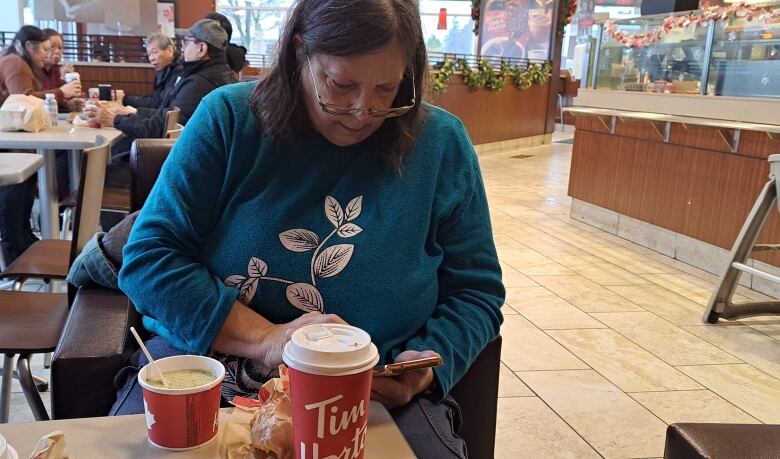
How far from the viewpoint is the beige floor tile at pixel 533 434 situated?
7.14 feet

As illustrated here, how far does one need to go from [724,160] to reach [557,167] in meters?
4.60

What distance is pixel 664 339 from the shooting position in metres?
3.14

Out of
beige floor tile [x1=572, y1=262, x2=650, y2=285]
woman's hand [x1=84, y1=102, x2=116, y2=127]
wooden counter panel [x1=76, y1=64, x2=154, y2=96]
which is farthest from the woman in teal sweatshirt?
wooden counter panel [x1=76, y1=64, x2=154, y2=96]

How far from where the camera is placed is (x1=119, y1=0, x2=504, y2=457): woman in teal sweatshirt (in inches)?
45.3

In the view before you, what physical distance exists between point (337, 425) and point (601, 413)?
198 cm

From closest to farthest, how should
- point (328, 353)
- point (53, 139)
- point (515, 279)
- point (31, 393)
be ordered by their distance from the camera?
point (328, 353) < point (31, 393) < point (53, 139) < point (515, 279)

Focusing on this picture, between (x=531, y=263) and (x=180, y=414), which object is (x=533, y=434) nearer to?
(x=180, y=414)

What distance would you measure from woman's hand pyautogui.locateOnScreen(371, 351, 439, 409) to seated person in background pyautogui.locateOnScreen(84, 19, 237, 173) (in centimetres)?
301

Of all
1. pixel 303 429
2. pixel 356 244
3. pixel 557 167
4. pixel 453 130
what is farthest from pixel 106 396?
pixel 557 167

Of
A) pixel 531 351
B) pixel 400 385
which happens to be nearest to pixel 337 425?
pixel 400 385

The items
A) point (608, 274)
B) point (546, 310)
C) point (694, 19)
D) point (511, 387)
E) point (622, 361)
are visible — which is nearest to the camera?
point (511, 387)

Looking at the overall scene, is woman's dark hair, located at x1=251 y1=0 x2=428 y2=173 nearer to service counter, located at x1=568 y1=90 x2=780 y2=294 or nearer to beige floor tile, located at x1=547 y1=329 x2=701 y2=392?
beige floor tile, located at x1=547 y1=329 x2=701 y2=392

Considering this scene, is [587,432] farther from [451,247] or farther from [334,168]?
[334,168]

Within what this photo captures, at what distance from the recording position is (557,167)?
28.7ft
